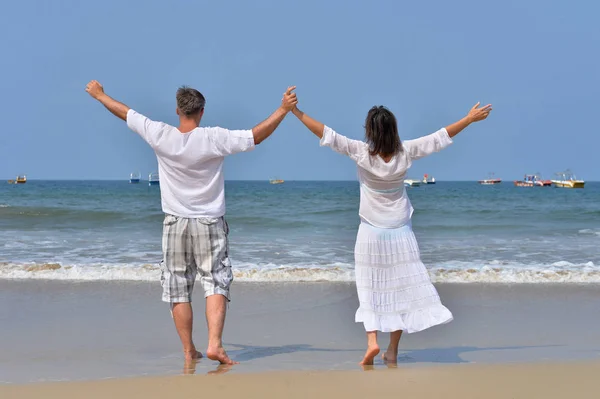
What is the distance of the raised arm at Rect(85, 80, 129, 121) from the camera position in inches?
190

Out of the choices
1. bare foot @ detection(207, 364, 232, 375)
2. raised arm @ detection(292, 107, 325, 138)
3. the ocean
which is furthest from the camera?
the ocean

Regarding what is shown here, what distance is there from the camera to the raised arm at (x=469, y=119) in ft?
16.2

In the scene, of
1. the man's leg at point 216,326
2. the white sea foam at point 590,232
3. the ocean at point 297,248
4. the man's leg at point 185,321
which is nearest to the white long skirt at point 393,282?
the man's leg at point 216,326

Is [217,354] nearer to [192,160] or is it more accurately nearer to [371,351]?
[371,351]

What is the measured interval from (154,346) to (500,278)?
19.0ft

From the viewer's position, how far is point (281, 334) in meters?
6.15

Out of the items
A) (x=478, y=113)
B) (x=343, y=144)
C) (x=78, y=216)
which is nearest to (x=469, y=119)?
(x=478, y=113)

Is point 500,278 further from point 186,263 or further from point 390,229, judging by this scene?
point 186,263

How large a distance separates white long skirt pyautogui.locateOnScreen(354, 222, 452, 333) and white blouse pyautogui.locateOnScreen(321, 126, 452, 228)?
92 millimetres

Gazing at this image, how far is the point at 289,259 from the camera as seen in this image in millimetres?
12516

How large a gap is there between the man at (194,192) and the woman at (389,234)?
582mm

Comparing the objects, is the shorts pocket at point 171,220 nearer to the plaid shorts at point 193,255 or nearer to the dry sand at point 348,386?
the plaid shorts at point 193,255

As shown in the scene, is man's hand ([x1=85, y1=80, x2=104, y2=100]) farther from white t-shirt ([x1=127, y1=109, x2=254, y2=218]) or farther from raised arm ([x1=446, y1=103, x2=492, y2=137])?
raised arm ([x1=446, y1=103, x2=492, y2=137])

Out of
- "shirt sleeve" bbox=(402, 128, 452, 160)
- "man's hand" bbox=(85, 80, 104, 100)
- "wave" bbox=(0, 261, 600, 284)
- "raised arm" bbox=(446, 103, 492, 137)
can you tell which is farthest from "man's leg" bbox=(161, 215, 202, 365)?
"wave" bbox=(0, 261, 600, 284)
